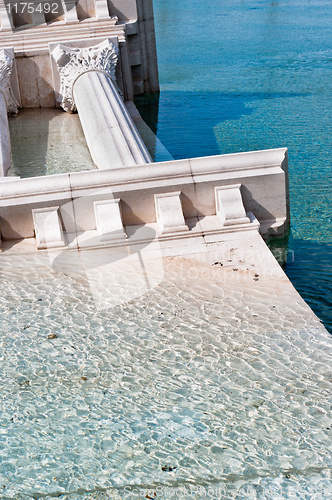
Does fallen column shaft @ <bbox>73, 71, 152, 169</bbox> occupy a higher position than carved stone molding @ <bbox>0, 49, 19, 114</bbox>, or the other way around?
carved stone molding @ <bbox>0, 49, 19, 114</bbox>

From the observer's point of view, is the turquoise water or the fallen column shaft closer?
the turquoise water

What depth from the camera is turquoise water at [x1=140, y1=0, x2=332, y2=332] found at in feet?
21.5

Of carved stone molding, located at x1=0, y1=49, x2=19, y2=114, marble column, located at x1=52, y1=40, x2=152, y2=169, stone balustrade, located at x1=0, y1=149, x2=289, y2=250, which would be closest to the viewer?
stone balustrade, located at x1=0, y1=149, x2=289, y2=250

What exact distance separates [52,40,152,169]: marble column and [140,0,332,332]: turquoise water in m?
1.43

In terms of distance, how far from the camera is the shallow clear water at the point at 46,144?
7.80 meters

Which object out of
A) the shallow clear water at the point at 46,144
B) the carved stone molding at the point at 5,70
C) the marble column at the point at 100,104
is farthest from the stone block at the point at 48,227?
the carved stone molding at the point at 5,70

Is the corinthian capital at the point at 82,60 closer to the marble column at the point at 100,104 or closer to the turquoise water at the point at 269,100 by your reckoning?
the marble column at the point at 100,104

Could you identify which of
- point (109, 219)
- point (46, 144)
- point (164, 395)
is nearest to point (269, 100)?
point (46, 144)

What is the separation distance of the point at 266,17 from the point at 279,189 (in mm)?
16326

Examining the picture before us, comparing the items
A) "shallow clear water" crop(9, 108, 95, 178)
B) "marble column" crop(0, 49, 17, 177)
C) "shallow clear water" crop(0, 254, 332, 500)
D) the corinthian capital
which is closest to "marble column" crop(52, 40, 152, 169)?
the corinthian capital

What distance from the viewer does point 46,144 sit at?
8875 millimetres

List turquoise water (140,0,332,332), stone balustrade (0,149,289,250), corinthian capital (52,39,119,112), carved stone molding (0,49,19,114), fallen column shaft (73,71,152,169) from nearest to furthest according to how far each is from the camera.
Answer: stone balustrade (0,149,289,250)
turquoise water (140,0,332,332)
fallen column shaft (73,71,152,169)
carved stone molding (0,49,19,114)
corinthian capital (52,39,119,112)

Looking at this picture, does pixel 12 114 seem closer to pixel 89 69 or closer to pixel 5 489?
pixel 89 69

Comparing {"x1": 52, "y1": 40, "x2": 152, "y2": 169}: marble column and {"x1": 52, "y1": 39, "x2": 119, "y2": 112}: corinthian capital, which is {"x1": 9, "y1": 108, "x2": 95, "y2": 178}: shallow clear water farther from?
{"x1": 52, "y1": 39, "x2": 119, "y2": 112}: corinthian capital
